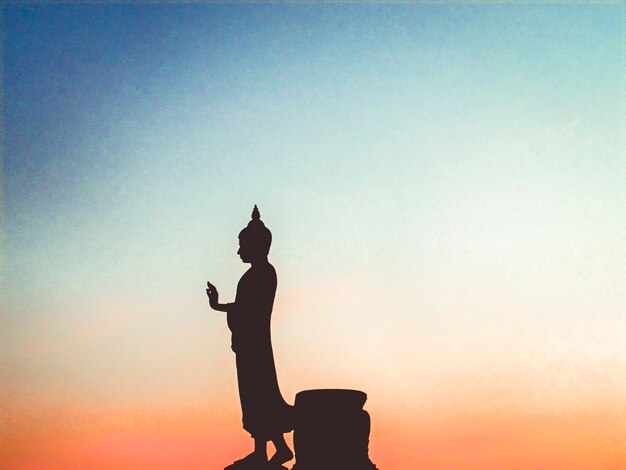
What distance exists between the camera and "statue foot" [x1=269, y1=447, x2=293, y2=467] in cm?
927

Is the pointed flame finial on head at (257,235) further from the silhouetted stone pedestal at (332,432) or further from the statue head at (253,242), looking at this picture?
the silhouetted stone pedestal at (332,432)

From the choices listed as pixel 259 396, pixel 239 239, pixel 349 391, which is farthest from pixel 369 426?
pixel 239 239

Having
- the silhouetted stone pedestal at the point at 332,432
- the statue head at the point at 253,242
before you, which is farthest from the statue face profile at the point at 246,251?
the silhouetted stone pedestal at the point at 332,432

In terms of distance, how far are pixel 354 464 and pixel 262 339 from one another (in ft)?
7.43

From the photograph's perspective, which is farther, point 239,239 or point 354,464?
point 239,239

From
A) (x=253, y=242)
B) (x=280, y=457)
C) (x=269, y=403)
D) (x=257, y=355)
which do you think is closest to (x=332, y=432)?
(x=280, y=457)

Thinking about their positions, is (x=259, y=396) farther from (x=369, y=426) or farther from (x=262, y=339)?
(x=369, y=426)

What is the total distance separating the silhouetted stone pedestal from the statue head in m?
2.28

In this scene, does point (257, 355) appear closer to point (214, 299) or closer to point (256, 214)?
point (214, 299)

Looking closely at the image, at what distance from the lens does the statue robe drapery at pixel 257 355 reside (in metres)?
9.39

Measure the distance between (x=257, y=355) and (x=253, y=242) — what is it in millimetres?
1737

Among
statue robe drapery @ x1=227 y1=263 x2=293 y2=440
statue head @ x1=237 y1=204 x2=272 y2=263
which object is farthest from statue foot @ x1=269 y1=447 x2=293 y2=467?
statue head @ x1=237 y1=204 x2=272 y2=263

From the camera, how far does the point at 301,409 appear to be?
31.0 feet

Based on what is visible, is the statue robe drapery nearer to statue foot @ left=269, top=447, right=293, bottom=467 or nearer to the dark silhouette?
the dark silhouette
